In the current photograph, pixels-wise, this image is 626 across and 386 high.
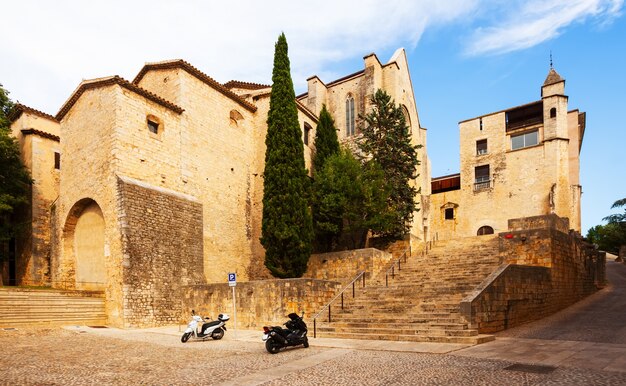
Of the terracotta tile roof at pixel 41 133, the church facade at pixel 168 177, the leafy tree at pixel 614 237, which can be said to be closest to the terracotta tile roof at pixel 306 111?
the church facade at pixel 168 177

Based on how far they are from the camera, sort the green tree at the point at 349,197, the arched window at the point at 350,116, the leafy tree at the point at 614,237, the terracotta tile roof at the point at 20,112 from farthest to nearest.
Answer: the leafy tree at the point at 614,237 → the arched window at the point at 350,116 → the terracotta tile roof at the point at 20,112 → the green tree at the point at 349,197

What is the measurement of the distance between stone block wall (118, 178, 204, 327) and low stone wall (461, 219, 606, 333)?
10806 millimetres

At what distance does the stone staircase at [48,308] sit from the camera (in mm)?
13398

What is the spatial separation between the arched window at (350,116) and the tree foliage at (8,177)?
18952 mm

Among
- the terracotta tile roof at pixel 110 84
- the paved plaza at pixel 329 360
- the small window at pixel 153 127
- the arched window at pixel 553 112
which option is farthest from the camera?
the arched window at pixel 553 112

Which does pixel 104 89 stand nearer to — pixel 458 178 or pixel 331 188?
pixel 331 188

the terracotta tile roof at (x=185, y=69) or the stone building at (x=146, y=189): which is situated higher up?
the terracotta tile roof at (x=185, y=69)

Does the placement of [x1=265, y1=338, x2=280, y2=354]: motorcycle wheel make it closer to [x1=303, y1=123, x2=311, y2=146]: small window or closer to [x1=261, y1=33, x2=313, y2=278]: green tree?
[x1=261, y1=33, x2=313, y2=278]: green tree

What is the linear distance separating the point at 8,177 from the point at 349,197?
1657 centimetres

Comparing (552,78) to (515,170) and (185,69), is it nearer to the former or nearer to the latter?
(515,170)

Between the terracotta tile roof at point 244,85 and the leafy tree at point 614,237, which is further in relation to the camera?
the leafy tree at point 614,237

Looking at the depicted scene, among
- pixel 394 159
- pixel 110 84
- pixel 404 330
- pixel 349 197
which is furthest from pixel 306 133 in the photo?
pixel 404 330

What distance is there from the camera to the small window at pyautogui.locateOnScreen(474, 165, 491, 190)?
106 feet

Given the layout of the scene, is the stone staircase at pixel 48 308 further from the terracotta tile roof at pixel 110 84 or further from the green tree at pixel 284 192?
the terracotta tile roof at pixel 110 84
